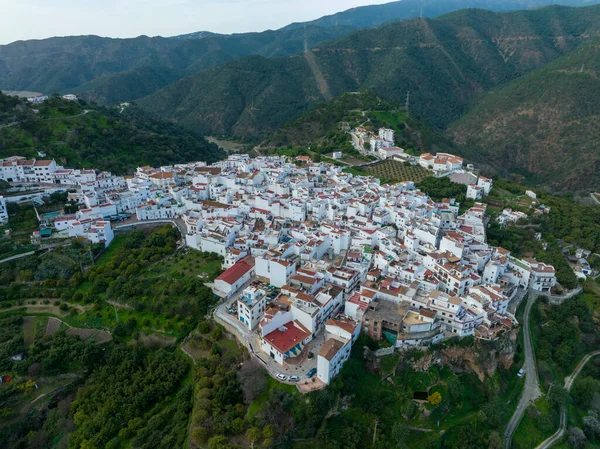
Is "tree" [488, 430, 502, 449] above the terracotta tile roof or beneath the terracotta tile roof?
beneath

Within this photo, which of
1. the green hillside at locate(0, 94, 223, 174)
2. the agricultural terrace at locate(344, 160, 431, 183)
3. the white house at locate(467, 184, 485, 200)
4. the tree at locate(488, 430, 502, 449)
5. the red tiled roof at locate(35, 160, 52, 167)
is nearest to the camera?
the tree at locate(488, 430, 502, 449)

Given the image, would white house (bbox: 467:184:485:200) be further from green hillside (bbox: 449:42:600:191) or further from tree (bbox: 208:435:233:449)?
tree (bbox: 208:435:233:449)

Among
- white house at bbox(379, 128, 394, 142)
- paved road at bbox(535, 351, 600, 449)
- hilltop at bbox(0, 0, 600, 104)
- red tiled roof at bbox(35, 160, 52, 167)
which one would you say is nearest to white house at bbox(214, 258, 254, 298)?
paved road at bbox(535, 351, 600, 449)

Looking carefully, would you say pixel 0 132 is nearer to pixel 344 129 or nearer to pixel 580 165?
pixel 344 129

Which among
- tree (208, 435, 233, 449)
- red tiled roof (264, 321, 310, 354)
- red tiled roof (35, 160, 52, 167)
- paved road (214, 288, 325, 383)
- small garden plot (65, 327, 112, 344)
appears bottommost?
small garden plot (65, 327, 112, 344)

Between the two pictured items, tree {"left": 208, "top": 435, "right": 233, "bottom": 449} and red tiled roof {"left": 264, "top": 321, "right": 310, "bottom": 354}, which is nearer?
tree {"left": 208, "top": 435, "right": 233, "bottom": 449}

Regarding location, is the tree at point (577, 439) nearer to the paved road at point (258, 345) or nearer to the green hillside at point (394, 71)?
the paved road at point (258, 345)

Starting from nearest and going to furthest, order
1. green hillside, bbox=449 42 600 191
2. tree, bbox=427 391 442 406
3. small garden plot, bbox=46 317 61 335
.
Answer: tree, bbox=427 391 442 406 → small garden plot, bbox=46 317 61 335 → green hillside, bbox=449 42 600 191
